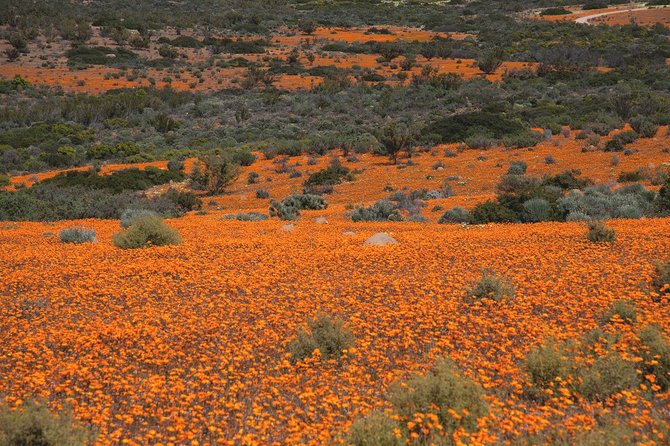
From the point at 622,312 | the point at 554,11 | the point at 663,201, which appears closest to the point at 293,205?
the point at 663,201

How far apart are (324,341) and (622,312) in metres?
4.10

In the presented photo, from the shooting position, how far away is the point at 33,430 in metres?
4.86

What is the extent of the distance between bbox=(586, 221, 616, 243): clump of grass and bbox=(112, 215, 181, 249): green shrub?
10.1m

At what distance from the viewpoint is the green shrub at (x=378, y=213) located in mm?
20156

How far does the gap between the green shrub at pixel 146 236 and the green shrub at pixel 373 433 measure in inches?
428

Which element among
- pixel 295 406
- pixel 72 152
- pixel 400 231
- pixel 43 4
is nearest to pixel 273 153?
pixel 72 152

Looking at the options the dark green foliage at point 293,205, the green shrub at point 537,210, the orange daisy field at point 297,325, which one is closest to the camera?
the orange daisy field at point 297,325

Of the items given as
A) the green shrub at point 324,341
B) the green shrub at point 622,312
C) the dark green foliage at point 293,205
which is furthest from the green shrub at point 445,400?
the dark green foliage at point 293,205

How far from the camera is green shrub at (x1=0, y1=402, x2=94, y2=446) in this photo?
4.78 metres

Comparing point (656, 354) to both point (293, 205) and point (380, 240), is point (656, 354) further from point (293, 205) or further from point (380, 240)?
point (293, 205)

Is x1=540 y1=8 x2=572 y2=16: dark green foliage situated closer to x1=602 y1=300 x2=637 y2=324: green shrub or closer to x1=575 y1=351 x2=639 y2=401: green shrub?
x1=602 y1=300 x2=637 y2=324: green shrub

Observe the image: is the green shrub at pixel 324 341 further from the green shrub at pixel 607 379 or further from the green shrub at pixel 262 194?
the green shrub at pixel 262 194

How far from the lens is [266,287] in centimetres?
1055

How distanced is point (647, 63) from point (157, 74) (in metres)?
52.8
